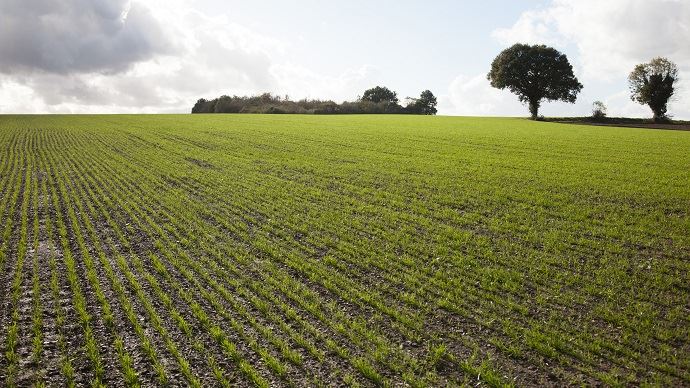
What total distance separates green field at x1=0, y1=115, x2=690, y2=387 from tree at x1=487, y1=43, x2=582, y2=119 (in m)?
61.1

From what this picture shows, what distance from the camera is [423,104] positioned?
442ft

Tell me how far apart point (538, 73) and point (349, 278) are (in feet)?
269

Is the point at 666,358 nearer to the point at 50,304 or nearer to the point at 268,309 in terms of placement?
the point at 268,309

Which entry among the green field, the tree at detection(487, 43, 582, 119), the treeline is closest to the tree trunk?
the tree at detection(487, 43, 582, 119)

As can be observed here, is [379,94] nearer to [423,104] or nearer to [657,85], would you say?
[423,104]

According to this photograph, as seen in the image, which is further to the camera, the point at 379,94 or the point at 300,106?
the point at 379,94

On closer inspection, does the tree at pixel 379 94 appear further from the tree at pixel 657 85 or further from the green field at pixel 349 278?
the green field at pixel 349 278

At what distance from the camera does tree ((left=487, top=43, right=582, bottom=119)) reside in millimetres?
82062

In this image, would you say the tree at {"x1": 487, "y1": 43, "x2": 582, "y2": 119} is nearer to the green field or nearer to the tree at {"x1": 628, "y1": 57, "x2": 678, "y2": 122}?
the tree at {"x1": 628, "y1": 57, "x2": 678, "y2": 122}

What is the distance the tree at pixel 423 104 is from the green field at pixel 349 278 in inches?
4218

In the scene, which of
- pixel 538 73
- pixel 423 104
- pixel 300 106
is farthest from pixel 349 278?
pixel 423 104

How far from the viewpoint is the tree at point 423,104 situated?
13175 centimetres

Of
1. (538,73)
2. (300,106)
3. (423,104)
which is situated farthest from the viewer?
(423,104)

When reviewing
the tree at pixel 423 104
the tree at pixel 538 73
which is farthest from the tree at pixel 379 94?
the tree at pixel 538 73
